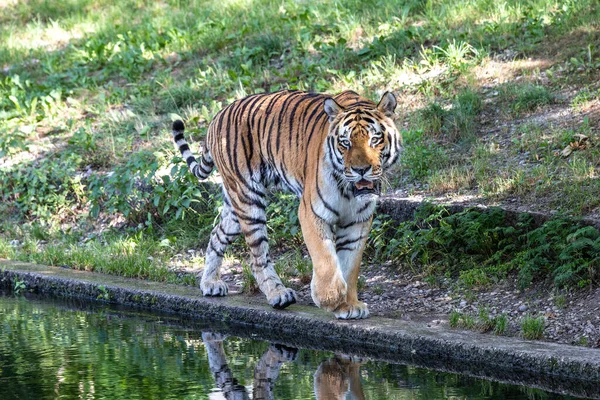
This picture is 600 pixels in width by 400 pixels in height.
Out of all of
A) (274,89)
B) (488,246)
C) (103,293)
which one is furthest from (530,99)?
(103,293)

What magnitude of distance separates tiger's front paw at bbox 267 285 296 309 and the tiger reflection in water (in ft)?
1.63

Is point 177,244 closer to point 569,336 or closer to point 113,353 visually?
point 113,353

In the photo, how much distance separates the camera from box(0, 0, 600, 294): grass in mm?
7859

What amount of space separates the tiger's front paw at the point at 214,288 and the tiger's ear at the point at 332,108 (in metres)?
1.65

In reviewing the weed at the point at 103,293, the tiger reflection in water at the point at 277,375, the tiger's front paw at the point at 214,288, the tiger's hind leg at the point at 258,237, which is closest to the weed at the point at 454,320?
the tiger reflection in water at the point at 277,375

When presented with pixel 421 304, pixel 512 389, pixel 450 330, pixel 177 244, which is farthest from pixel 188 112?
pixel 512 389

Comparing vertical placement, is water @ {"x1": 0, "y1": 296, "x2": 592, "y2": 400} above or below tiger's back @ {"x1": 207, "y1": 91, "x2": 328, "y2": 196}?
below

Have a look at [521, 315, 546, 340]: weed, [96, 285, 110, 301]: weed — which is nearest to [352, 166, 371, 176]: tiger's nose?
[521, 315, 546, 340]: weed

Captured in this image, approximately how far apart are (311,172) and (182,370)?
1.57 meters

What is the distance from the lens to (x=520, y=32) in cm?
1070

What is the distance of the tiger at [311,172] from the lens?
19.5 feet

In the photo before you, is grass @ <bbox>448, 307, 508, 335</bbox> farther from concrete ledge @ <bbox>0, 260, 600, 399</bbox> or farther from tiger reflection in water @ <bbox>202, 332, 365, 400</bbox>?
tiger reflection in water @ <bbox>202, 332, 365, 400</bbox>

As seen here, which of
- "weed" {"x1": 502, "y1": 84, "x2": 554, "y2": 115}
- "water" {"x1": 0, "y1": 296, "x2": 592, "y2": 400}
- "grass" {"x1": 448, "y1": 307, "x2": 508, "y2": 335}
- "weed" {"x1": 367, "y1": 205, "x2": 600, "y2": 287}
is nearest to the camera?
"water" {"x1": 0, "y1": 296, "x2": 592, "y2": 400}

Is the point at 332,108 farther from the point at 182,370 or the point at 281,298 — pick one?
the point at 182,370
